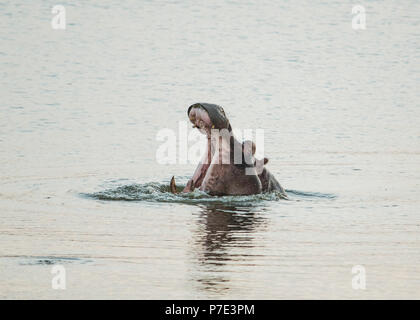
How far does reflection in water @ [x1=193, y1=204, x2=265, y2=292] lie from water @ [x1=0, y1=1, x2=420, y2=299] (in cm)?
3

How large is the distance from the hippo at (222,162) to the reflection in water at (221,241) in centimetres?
49

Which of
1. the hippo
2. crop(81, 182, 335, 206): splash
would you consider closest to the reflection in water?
crop(81, 182, 335, 206): splash

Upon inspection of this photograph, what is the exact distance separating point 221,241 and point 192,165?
6.10 m

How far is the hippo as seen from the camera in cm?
1432

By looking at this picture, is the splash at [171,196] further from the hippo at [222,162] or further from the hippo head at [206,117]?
the hippo head at [206,117]

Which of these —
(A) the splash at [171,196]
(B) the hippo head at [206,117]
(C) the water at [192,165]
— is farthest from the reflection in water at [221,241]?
(B) the hippo head at [206,117]

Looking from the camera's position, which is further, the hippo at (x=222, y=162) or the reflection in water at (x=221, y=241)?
the hippo at (x=222, y=162)

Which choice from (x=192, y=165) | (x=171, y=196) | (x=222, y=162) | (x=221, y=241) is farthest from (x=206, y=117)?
(x=192, y=165)

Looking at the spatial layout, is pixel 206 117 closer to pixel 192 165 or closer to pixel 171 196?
pixel 171 196

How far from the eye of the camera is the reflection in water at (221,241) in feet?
34.3

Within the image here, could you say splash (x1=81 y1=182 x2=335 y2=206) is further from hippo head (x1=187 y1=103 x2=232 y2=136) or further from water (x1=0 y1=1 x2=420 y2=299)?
hippo head (x1=187 y1=103 x2=232 y2=136)

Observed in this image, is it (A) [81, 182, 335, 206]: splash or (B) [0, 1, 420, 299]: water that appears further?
(A) [81, 182, 335, 206]: splash

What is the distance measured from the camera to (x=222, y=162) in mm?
14500
